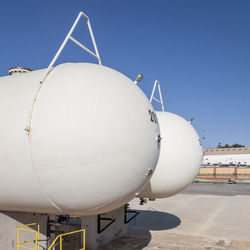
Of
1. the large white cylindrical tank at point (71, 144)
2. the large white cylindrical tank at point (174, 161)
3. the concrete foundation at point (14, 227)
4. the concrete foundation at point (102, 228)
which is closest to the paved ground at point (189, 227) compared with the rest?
the concrete foundation at point (102, 228)

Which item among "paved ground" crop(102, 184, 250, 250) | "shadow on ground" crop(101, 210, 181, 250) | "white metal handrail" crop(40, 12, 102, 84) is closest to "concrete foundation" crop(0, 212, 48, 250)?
"white metal handrail" crop(40, 12, 102, 84)

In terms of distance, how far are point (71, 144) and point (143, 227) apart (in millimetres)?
9617

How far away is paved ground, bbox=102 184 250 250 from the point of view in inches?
420

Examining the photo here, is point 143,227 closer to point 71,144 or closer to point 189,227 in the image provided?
point 189,227

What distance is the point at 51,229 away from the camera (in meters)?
6.96

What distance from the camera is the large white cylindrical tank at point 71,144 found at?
16.8 ft

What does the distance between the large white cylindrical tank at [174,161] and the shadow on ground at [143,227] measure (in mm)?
2413

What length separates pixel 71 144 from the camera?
507 cm

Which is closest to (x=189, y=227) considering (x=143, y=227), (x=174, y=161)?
(x=143, y=227)

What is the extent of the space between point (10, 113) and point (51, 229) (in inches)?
125

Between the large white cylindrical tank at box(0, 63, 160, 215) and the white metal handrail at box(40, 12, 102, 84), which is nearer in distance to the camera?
the large white cylindrical tank at box(0, 63, 160, 215)

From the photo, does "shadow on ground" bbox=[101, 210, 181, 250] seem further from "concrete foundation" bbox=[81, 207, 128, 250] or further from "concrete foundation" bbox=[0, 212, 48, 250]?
"concrete foundation" bbox=[0, 212, 48, 250]

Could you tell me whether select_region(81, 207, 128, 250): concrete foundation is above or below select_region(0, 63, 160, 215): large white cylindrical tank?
below

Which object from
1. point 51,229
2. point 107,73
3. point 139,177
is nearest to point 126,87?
point 107,73
